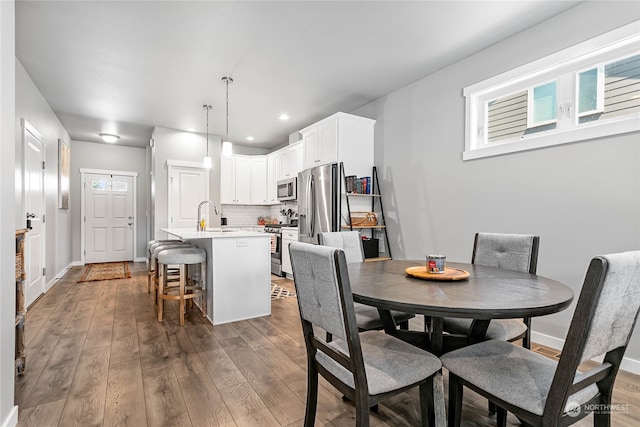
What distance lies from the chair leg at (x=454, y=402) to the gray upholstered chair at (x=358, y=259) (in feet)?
1.79

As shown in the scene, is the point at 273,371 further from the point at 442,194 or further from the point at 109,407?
the point at 442,194

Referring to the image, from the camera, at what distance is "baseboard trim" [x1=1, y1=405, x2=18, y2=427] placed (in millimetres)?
1517

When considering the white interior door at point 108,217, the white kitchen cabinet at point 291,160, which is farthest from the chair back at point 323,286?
the white interior door at point 108,217

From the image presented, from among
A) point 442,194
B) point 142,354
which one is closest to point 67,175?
point 142,354

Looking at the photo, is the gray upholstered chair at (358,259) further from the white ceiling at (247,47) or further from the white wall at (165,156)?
the white wall at (165,156)

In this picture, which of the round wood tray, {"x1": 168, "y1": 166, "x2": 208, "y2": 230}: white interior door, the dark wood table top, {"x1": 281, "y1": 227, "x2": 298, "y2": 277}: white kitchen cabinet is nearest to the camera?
the dark wood table top

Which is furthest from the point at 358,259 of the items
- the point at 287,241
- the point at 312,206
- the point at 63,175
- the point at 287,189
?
the point at 63,175

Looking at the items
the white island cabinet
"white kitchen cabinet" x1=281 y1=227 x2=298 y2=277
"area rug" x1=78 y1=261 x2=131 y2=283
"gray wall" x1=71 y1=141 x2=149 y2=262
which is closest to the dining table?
the white island cabinet

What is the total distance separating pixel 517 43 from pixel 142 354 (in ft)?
13.6

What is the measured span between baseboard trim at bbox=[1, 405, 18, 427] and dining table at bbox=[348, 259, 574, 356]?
1796mm

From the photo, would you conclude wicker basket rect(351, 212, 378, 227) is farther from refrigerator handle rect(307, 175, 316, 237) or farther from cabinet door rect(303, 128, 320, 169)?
cabinet door rect(303, 128, 320, 169)

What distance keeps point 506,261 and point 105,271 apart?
6.74 meters

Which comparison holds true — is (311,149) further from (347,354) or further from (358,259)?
(347,354)

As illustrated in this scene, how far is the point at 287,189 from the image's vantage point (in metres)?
5.86
